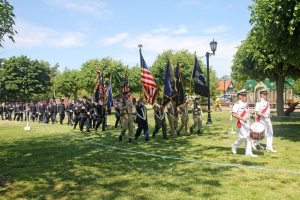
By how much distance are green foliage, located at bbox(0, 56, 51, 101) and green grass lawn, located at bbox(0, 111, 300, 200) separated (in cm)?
5823

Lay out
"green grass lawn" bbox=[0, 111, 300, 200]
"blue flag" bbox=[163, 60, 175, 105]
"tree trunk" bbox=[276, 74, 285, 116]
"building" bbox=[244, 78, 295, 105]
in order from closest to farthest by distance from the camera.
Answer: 1. "green grass lawn" bbox=[0, 111, 300, 200]
2. "blue flag" bbox=[163, 60, 175, 105]
3. "tree trunk" bbox=[276, 74, 285, 116]
4. "building" bbox=[244, 78, 295, 105]

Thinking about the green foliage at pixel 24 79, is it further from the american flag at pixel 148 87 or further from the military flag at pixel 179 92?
the american flag at pixel 148 87

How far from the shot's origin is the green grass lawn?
787cm

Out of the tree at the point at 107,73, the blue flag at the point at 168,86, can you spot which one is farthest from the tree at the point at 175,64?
the blue flag at the point at 168,86

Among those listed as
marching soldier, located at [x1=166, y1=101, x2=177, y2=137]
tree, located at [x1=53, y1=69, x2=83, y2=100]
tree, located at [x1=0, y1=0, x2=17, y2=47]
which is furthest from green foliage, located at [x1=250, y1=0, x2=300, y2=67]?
tree, located at [x1=53, y1=69, x2=83, y2=100]

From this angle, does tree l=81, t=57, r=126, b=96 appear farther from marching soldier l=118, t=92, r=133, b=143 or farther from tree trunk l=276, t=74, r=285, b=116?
marching soldier l=118, t=92, r=133, b=143

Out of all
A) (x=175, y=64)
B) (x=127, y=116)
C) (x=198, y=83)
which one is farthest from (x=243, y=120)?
(x=175, y=64)

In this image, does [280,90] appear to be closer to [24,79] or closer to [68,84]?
[24,79]

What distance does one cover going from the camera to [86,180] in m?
9.12

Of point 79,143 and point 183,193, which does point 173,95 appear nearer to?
point 79,143

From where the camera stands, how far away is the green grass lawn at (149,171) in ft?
25.8

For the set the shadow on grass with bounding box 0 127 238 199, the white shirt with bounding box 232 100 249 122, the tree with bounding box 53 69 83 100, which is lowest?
the shadow on grass with bounding box 0 127 238 199

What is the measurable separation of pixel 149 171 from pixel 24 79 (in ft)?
218

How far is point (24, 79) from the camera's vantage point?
234 feet
